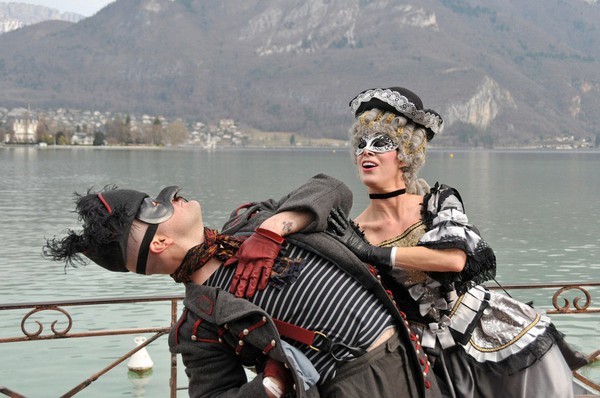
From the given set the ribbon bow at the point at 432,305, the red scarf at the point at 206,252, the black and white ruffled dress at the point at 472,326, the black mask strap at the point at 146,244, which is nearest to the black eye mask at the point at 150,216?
the black mask strap at the point at 146,244

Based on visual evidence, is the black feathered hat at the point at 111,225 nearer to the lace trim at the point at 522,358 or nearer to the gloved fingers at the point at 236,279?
the gloved fingers at the point at 236,279

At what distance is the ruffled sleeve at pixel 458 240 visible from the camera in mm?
2850

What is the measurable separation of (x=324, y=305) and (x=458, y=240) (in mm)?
723

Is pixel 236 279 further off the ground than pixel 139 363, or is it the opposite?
pixel 236 279

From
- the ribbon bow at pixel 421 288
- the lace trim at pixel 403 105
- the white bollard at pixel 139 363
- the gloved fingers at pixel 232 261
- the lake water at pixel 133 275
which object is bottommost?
the lake water at pixel 133 275

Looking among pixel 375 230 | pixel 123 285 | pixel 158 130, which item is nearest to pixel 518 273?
pixel 123 285

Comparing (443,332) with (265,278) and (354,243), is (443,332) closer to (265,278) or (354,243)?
(354,243)

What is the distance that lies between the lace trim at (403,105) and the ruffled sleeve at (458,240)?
0.33 metres

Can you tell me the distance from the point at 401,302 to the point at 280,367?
89 centimetres

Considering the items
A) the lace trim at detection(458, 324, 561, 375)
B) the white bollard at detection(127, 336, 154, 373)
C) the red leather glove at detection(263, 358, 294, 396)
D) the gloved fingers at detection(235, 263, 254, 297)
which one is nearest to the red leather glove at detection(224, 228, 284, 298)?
the gloved fingers at detection(235, 263, 254, 297)

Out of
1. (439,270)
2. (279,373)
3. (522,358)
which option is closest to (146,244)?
(279,373)

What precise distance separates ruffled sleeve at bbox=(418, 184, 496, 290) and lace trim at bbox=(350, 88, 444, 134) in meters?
0.33

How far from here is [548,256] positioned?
79.9 ft

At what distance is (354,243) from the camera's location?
272cm
